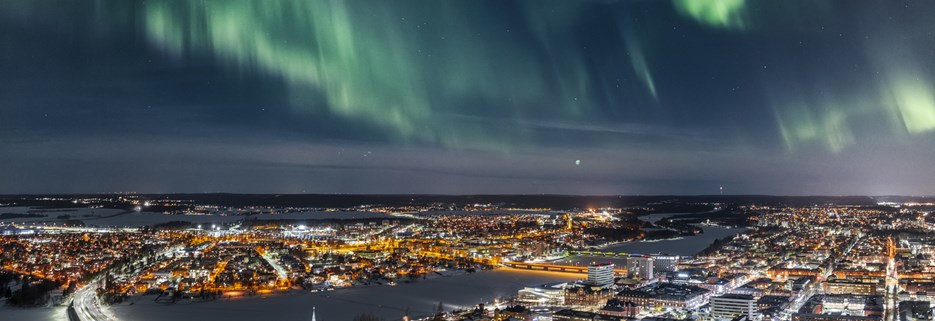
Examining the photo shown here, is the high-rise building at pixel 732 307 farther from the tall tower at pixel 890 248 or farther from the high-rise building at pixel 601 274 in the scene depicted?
the tall tower at pixel 890 248

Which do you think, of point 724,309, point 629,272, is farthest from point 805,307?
point 629,272

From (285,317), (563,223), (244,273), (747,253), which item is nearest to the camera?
(285,317)

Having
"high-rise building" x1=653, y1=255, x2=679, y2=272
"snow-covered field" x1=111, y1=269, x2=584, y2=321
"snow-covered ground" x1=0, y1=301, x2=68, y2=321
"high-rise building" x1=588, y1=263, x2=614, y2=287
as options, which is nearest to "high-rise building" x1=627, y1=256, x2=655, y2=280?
"high-rise building" x1=653, y1=255, x2=679, y2=272

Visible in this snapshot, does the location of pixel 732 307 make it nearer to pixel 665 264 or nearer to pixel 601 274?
pixel 601 274

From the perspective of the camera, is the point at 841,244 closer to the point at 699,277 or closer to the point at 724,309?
the point at 699,277

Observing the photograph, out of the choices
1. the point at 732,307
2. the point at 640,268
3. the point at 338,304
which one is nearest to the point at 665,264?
the point at 640,268

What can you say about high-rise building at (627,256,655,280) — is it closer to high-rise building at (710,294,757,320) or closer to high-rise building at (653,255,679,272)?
high-rise building at (653,255,679,272)
